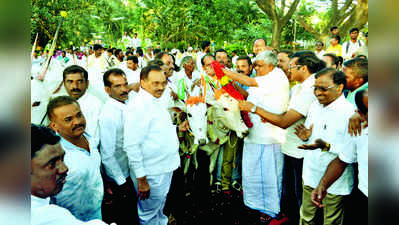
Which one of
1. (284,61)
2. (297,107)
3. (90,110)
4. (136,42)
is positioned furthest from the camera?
(136,42)

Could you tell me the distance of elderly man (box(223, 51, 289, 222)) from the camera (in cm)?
298

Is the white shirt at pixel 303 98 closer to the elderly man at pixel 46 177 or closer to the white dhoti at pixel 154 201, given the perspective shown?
the white dhoti at pixel 154 201

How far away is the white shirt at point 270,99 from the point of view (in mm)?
2963

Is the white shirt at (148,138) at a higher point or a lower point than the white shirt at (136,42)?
lower

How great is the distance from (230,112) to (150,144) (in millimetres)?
1112

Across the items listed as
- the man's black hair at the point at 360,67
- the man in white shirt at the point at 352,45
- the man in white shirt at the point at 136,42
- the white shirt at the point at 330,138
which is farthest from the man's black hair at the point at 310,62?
the man in white shirt at the point at 136,42

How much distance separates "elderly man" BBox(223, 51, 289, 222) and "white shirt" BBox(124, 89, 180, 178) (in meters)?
1.02

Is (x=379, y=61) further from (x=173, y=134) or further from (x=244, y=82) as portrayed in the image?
(x=244, y=82)

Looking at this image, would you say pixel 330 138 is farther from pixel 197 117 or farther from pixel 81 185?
pixel 81 185

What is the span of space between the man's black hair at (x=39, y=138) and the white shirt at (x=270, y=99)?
228cm

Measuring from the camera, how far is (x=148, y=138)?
99.0 inches

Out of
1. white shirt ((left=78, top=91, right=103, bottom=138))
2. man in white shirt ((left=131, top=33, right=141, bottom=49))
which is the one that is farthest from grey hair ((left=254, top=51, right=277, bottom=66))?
man in white shirt ((left=131, top=33, right=141, bottom=49))

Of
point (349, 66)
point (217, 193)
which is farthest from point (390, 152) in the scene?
point (217, 193)

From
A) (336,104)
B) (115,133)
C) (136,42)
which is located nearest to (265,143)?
(336,104)
